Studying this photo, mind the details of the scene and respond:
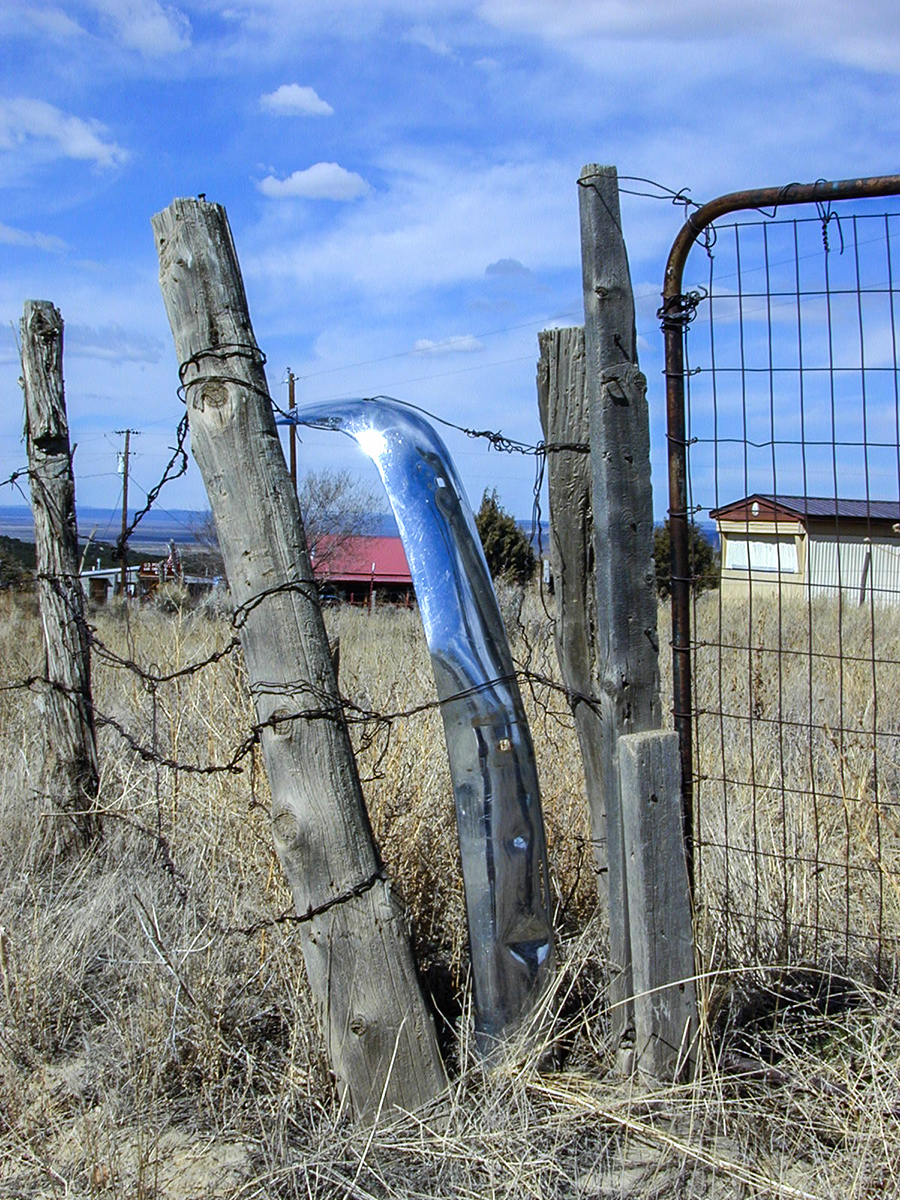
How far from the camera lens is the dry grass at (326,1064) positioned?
2.46 m

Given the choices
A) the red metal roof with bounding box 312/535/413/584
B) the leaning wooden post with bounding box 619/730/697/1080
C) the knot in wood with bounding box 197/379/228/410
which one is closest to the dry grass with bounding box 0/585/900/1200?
the leaning wooden post with bounding box 619/730/697/1080

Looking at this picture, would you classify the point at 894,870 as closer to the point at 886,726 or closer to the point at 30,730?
the point at 886,726

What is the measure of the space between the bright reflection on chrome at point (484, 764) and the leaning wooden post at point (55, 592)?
248 centimetres

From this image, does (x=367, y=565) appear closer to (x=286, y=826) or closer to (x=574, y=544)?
(x=574, y=544)

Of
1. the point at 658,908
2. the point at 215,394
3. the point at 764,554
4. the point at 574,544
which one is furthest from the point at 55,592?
the point at 764,554

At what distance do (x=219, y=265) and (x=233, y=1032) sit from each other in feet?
7.16

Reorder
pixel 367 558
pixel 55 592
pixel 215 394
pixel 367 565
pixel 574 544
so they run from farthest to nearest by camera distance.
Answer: pixel 367 565
pixel 367 558
pixel 55 592
pixel 574 544
pixel 215 394

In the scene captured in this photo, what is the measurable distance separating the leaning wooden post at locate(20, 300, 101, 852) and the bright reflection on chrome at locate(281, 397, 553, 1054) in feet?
8.13

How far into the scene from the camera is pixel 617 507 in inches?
112

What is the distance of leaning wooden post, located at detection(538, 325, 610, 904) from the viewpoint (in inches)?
119

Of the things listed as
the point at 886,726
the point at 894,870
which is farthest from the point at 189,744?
the point at 886,726

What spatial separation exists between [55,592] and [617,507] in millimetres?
3072

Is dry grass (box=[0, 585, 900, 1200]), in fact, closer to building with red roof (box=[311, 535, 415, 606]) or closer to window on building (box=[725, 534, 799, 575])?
window on building (box=[725, 534, 799, 575])

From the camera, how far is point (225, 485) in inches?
110
